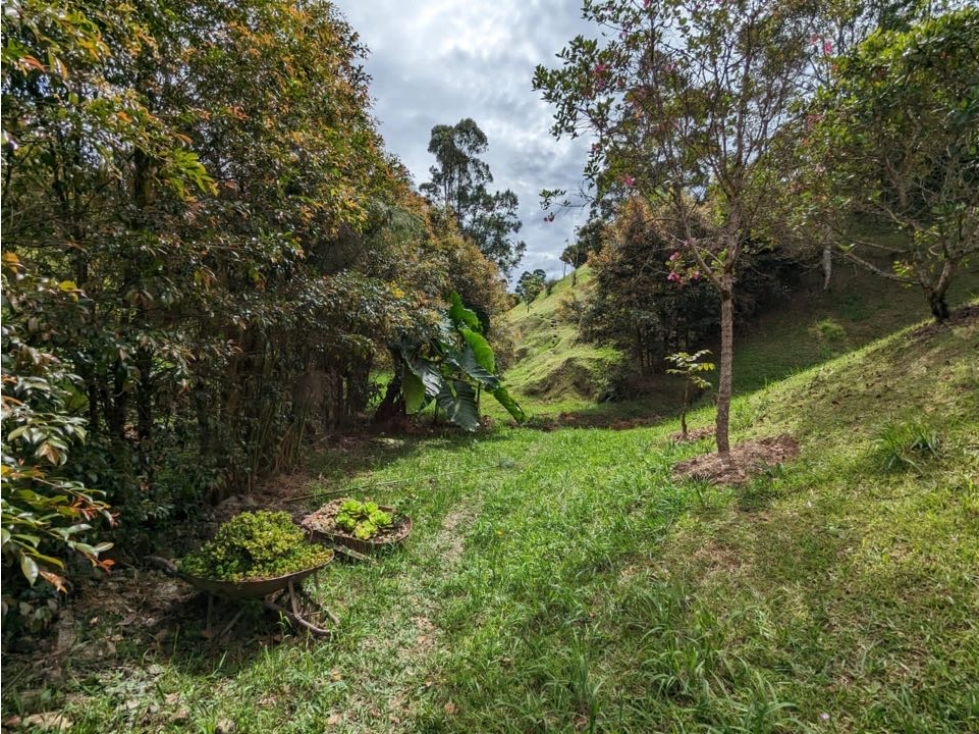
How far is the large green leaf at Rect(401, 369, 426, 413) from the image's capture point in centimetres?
909

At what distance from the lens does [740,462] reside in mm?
4555

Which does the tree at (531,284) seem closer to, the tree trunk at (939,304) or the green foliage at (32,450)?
the tree trunk at (939,304)

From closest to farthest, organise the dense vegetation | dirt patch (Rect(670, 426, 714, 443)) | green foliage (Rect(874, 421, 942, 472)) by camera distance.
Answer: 1. the dense vegetation
2. green foliage (Rect(874, 421, 942, 472))
3. dirt patch (Rect(670, 426, 714, 443))

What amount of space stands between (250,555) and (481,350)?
7551 mm

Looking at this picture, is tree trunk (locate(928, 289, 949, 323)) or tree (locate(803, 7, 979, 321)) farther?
tree trunk (locate(928, 289, 949, 323))

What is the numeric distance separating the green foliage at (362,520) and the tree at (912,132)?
4809 mm

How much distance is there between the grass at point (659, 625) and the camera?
6.95 ft

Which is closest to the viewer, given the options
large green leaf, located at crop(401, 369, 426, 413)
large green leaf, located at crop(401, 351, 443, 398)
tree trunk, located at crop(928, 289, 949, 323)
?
tree trunk, located at crop(928, 289, 949, 323)

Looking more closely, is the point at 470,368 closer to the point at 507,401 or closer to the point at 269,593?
the point at 507,401

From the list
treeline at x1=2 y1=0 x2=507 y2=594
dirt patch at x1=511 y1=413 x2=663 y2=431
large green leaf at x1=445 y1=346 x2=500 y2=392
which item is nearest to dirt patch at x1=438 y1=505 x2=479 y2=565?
treeline at x1=2 y1=0 x2=507 y2=594

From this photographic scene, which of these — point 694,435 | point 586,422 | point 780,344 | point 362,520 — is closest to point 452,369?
point 586,422

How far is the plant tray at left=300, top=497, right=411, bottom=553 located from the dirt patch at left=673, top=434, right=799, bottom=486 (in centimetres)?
283

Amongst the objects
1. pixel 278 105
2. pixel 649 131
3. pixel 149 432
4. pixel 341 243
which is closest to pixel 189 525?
pixel 149 432

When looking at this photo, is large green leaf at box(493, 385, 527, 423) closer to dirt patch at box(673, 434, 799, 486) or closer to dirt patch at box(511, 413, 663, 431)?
dirt patch at box(511, 413, 663, 431)
